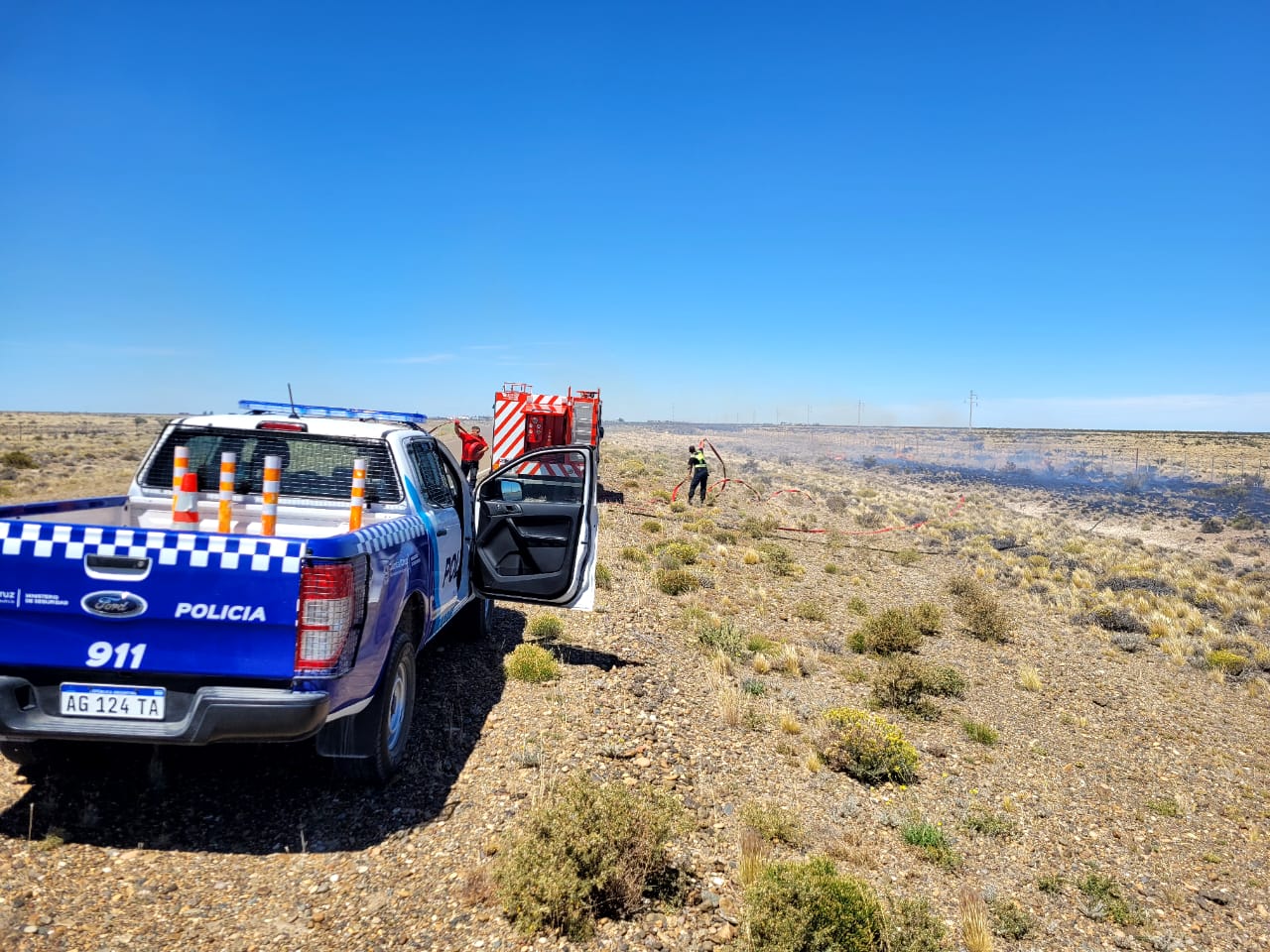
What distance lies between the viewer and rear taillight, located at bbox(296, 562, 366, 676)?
11.9 feet

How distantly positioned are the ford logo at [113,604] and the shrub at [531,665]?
12.3ft

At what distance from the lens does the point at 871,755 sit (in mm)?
6363

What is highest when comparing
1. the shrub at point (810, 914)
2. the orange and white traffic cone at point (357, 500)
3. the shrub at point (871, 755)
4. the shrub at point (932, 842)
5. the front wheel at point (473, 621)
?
the orange and white traffic cone at point (357, 500)

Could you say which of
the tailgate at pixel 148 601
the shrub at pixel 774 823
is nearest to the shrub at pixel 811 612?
the shrub at pixel 774 823

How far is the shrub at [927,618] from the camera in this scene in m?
11.9

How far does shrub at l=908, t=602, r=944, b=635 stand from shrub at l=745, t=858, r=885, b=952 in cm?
834

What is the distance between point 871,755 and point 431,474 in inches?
169

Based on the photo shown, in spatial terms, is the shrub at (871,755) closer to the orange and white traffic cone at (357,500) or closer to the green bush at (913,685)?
the green bush at (913,685)

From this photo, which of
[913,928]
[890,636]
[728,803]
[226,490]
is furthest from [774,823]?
[890,636]

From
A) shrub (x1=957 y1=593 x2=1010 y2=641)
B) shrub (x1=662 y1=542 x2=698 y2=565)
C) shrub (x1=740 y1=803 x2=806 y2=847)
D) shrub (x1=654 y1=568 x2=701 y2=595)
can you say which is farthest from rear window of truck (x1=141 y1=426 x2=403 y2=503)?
shrub (x1=957 y1=593 x2=1010 y2=641)

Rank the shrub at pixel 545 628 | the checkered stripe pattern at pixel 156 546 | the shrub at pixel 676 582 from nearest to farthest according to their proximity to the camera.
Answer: the checkered stripe pattern at pixel 156 546 → the shrub at pixel 545 628 → the shrub at pixel 676 582

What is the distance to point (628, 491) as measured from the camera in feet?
80.5

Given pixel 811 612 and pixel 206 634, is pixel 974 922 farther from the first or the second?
pixel 811 612

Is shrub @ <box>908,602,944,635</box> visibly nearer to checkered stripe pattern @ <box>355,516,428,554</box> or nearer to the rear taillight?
checkered stripe pattern @ <box>355,516,428,554</box>
